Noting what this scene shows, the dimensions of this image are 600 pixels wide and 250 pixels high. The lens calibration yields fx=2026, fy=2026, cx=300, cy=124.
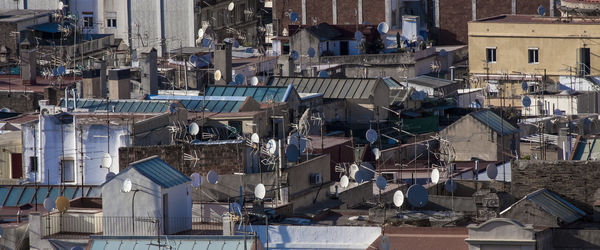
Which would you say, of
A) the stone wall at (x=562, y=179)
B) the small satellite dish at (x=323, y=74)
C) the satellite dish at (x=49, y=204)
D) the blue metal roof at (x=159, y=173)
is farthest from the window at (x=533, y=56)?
the blue metal roof at (x=159, y=173)

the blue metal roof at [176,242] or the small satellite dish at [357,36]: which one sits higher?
the small satellite dish at [357,36]

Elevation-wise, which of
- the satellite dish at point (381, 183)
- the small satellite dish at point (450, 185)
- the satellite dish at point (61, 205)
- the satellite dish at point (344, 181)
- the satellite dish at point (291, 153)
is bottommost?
the small satellite dish at point (450, 185)

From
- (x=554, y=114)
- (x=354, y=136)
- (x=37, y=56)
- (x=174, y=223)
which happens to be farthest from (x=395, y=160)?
(x=37, y=56)

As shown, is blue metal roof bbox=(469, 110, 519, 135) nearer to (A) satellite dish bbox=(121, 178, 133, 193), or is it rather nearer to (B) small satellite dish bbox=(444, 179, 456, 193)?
(B) small satellite dish bbox=(444, 179, 456, 193)

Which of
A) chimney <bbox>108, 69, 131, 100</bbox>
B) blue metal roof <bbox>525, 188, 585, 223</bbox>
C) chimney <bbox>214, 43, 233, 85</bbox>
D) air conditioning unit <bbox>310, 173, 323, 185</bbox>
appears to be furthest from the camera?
chimney <bbox>214, 43, 233, 85</bbox>

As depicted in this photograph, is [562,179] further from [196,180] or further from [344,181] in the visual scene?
[196,180]

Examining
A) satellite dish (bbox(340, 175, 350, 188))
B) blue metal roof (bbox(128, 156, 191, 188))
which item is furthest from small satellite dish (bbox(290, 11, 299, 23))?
blue metal roof (bbox(128, 156, 191, 188))

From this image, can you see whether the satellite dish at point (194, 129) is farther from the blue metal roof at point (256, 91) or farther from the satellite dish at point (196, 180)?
the blue metal roof at point (256, 91)
